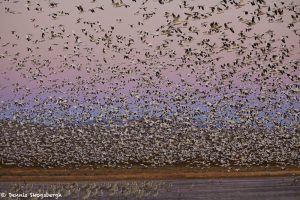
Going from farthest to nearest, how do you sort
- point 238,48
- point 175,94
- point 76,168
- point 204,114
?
point 76,168, point 204,114, point 175,94, point 238,48

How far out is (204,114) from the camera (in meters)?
44.8

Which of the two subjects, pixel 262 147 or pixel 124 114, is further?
pixel 262 147

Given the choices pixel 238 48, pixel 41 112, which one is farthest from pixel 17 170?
pixel 238 48

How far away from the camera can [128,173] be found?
206 ft

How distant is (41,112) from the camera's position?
41656 millimetres

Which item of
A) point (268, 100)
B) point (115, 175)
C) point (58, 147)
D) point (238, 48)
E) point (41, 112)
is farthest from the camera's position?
point (58, 147)

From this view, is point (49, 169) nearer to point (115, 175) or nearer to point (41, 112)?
point (115, 175)

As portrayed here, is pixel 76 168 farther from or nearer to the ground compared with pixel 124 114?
nearer to the ground

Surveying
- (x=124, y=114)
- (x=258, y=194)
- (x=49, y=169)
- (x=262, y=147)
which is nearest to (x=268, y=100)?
(x=258, y=194)

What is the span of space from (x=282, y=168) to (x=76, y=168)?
81.7 ft

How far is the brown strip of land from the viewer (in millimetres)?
55594

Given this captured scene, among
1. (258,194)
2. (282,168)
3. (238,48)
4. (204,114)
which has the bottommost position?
A: (282,168)

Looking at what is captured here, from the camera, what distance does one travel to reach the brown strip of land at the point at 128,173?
55594mm

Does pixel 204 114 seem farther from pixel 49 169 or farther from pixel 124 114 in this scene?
pixel 49 169
